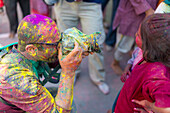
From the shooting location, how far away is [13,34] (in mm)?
4184

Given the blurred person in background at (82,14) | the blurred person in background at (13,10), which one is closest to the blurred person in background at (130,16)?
the blurred person in background at (82,14)

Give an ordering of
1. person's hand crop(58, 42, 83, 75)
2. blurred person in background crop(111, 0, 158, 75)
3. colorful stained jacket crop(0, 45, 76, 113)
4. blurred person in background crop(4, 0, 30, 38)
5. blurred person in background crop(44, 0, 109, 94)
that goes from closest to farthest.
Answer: colorful stained jacket crop(0, 45, 76, 113), person's hand crop(58, 42, 83, 75), blurred person in background crop(111, 0, 158, 75), blurred person in background crop(44, 0, 109, 94), blurred person in background crop(4, 0, 30, 38)

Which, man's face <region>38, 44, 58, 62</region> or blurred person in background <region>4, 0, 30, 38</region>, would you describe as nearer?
man's face <region>38, 44, 58, 62</region>

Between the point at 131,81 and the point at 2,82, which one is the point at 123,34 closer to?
the point at 131,81

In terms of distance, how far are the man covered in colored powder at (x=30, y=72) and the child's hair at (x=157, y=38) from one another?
0.50 meters

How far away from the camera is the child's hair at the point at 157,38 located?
3.59 feet

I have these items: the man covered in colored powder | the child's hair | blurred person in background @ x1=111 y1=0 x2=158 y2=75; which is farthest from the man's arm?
blurred person in background @ x1=111 y1=0 x2=158 y2=75

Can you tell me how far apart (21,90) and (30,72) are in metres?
0.17

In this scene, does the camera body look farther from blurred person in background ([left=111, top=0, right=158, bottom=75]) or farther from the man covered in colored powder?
blurred person in background ([left=111, top=0, right=158, bottom=75])

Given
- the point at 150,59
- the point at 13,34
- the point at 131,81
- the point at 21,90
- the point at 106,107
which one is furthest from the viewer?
the point at 13,34

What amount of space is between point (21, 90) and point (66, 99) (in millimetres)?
327

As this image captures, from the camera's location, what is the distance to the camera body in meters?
1.25

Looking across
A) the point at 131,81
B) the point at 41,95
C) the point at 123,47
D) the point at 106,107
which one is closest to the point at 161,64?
the point at 131,81

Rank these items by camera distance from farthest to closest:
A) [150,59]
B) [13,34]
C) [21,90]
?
[13,34], [150,59], [21,90]
